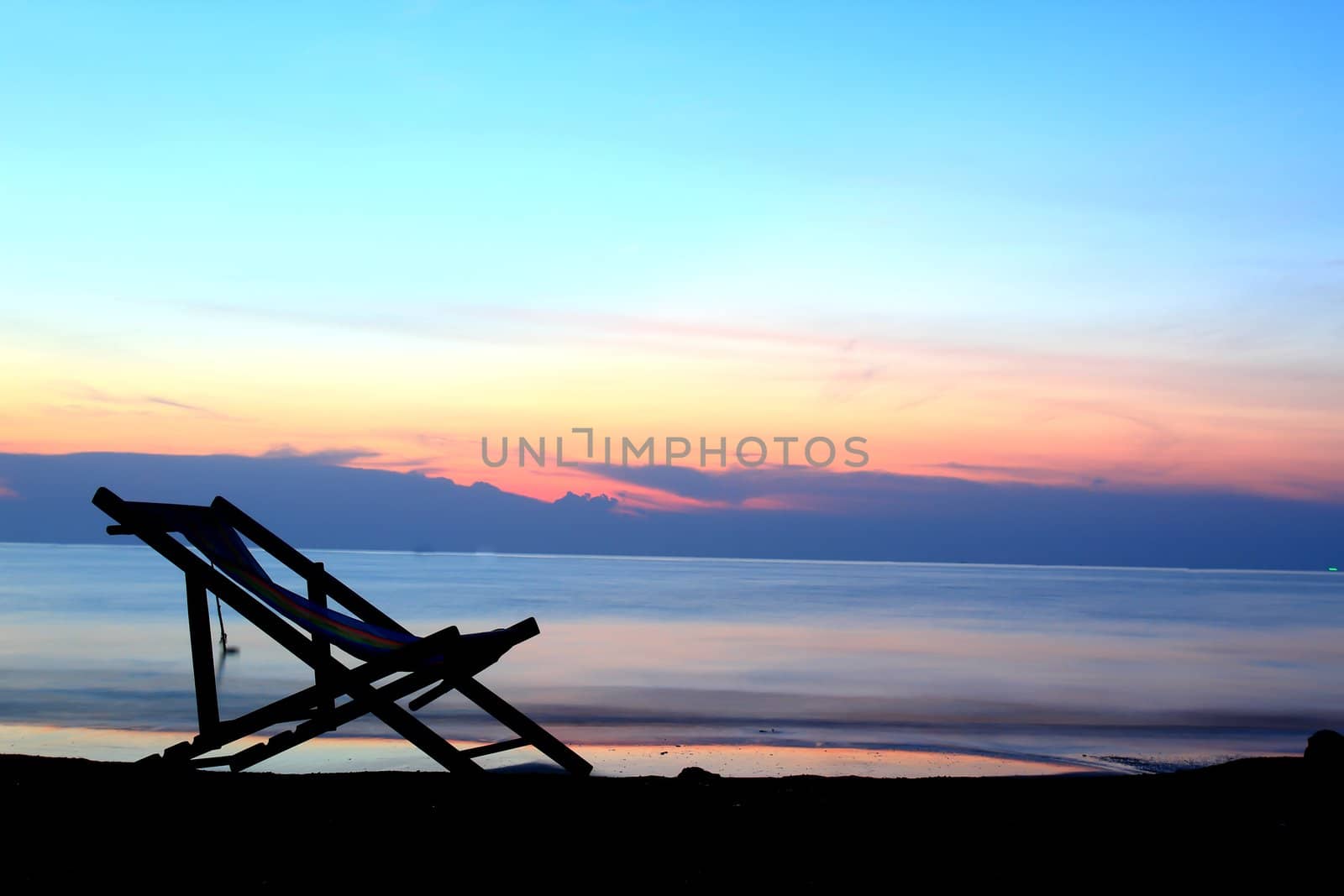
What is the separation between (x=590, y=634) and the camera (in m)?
19.8

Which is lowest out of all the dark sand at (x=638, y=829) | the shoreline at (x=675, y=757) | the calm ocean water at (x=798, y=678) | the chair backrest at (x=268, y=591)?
the calm ocean water at (x=798, y=678)

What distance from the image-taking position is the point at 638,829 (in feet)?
13.9

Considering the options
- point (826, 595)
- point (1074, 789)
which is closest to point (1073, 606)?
point (826, 595)

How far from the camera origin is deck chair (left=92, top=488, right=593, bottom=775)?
4742 millimetres

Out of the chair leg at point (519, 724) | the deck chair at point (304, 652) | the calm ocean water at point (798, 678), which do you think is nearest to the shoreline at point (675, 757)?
the calm ocean water at point (798, 678)

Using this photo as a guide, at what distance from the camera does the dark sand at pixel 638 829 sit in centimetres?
372

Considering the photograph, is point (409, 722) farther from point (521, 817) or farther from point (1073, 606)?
point (1073, 606)

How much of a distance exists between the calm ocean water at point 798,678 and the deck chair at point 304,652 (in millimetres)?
1962

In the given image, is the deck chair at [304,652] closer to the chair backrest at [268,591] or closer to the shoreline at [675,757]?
the chair backrest at [268,591]

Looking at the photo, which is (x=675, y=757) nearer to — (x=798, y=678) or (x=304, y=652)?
(x=304, y=652)

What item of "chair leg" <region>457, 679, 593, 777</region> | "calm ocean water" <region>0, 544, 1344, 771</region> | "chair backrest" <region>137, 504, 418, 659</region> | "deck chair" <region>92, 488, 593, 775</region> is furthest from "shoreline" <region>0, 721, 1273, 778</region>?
"chair backrest" <region>137, 504, 418, 659</region>

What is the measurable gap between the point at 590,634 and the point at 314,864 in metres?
16.2

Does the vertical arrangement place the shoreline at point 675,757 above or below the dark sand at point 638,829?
below

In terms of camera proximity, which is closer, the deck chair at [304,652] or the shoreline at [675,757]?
the deck chair at [304,652]
